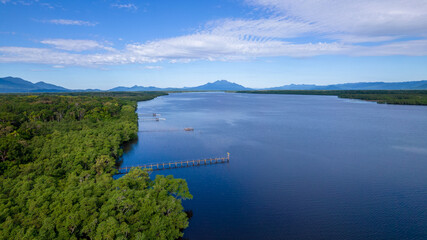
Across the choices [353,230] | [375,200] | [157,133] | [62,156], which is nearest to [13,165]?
[62,156]

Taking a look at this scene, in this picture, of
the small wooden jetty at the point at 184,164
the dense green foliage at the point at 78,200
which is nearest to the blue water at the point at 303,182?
the small wooden jetty at the point at 184,164

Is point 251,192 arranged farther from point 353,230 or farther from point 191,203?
point 353,230

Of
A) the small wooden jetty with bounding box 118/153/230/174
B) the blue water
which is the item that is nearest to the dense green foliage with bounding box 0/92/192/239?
the blue water

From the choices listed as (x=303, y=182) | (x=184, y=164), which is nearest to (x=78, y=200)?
(x=184, y=164)

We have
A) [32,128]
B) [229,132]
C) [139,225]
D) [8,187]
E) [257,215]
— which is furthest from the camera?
[229,132]

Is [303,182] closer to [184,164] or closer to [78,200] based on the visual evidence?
[184,164]

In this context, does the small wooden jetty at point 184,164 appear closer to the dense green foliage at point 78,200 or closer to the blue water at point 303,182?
the blue water at point 303,182

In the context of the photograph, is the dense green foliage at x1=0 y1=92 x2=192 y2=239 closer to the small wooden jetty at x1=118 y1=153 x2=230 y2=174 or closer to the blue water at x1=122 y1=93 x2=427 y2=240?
the blue water at x1=122 y1=93 x2=427 y2=240

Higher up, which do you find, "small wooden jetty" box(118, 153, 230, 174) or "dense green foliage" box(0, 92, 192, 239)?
"dense green foliage" box(0, 92, 192, 239)
